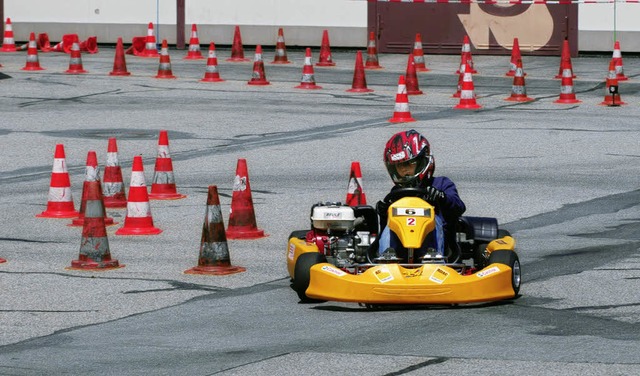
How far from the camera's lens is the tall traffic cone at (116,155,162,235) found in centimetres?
1184

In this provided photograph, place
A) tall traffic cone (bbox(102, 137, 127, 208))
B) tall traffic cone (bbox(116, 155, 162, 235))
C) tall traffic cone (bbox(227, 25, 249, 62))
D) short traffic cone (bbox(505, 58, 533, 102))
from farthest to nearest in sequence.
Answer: tall traffic cone (bbox(227, 25, 249, 62)), short traffic cone (bbox(505, 58, 533, 102)), tall traffic cone (bbox(102, 137, 127, 208)), tall traffic cone (bbox(116, 155, 162, 235))

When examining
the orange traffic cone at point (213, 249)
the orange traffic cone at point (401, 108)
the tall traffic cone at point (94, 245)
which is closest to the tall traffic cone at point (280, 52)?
the orange traffic cone at point (401, 108)

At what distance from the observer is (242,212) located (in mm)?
11586

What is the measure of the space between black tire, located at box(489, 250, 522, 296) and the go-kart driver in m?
0.39

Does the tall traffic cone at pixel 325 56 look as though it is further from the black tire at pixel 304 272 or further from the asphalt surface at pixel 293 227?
the black tire at pixel 304 272

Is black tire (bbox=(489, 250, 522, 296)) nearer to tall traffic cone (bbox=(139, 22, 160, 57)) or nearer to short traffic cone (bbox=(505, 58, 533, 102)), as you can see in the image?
short traffic cone (bbox=(505, 58, 533, 102))

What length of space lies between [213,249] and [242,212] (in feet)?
4.96

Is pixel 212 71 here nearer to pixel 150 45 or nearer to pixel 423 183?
pixel 150 45

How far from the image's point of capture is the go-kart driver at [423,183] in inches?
368

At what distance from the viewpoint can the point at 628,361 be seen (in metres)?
7.15

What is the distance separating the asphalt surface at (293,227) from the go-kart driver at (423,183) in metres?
0.63

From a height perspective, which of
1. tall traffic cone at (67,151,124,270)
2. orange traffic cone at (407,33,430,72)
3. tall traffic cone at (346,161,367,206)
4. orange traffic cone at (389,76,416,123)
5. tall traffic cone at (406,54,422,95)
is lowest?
tall traffic cone at (67,151,124,270)

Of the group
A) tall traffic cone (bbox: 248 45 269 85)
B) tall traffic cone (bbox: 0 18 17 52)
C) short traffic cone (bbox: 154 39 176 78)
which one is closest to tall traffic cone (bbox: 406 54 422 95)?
tall traffic cone (bbox: 248 45 269 85)

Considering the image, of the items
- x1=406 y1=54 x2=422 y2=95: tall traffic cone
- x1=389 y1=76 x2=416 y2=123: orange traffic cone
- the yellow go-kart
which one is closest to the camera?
the yellow go-kart
